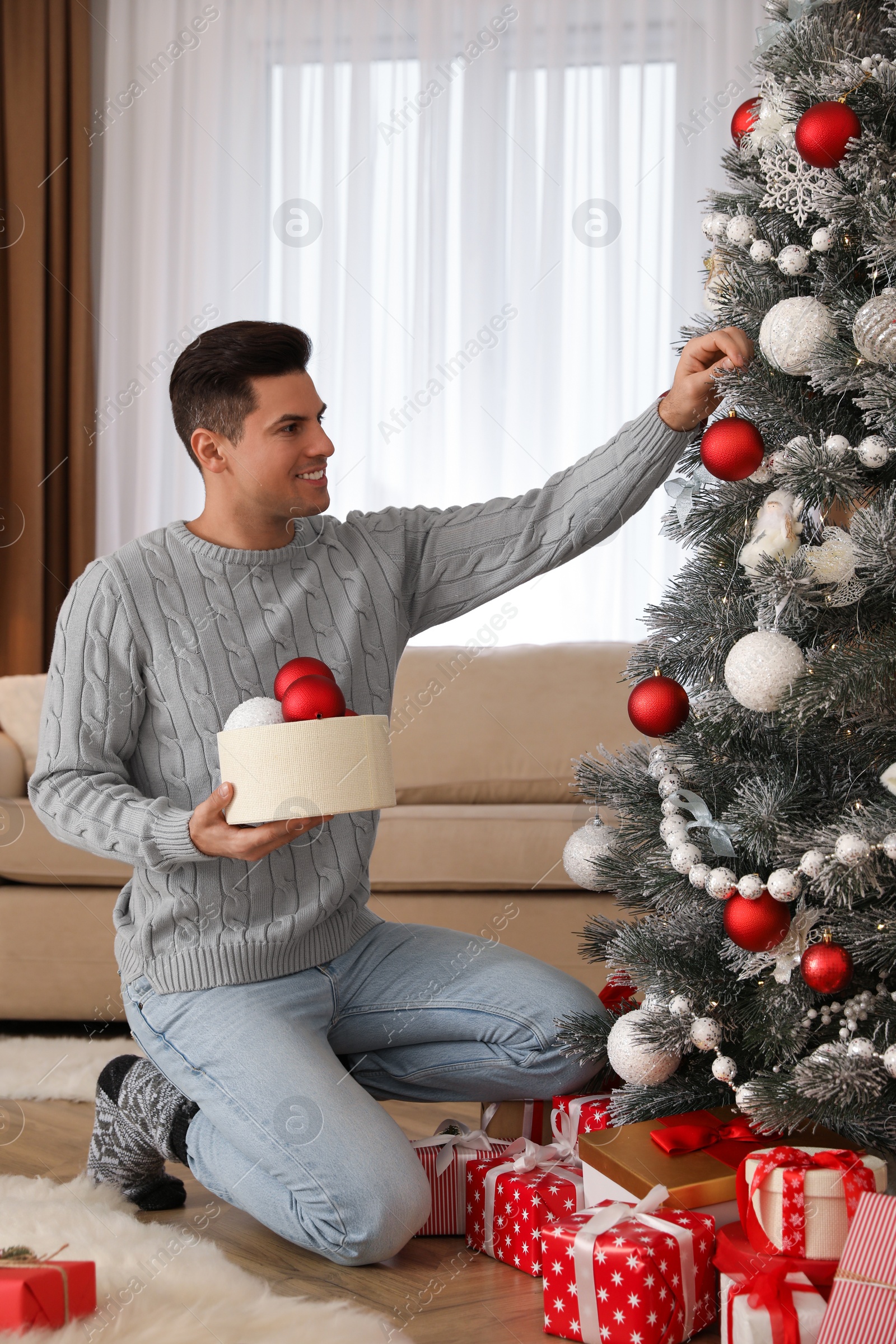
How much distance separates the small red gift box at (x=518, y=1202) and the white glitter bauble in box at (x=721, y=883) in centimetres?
42

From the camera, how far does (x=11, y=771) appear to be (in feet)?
8.39

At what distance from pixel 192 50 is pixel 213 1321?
3.77 m

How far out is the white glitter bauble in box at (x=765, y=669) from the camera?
3.65 ft

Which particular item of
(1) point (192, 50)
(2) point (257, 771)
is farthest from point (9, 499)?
(2) point (257, 771)

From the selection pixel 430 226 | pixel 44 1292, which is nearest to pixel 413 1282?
pixel 44 1292

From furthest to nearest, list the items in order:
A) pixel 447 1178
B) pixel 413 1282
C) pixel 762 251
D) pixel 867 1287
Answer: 1. pixel 447 1178
2. pixel 413 1282
3. pixel 762 251
4. pixel 867 1287

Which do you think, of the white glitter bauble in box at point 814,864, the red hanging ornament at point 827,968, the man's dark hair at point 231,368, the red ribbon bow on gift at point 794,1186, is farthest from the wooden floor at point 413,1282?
the man's dark hair at point 231,368

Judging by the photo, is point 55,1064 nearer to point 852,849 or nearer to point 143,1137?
point 143,1137

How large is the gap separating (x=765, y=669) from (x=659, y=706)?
0.18m

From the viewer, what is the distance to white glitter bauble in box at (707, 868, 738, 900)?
1.17m

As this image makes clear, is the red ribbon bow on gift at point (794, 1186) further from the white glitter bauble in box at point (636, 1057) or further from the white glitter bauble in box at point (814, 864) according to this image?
the white glitter bauble in box at point (814, 864)

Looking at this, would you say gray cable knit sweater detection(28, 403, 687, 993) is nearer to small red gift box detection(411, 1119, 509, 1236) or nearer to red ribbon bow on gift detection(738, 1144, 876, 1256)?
small red gift box detection(411, 1119, 509, 1236)

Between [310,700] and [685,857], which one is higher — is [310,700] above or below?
above

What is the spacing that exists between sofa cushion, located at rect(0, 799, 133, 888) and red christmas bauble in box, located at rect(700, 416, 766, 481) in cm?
155
